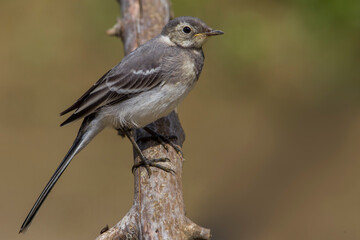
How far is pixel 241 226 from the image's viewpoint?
653 centimetres

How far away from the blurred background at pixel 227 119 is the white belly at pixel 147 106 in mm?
2191

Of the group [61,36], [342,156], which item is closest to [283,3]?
[342,156]

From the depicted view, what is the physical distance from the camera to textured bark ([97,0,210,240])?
141 inches

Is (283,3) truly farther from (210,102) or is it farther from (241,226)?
(241,226)

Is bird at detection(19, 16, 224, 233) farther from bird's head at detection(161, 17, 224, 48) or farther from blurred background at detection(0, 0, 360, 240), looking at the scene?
blurred background at detection(0, 0, 360, 240)

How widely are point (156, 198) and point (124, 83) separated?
118 cm

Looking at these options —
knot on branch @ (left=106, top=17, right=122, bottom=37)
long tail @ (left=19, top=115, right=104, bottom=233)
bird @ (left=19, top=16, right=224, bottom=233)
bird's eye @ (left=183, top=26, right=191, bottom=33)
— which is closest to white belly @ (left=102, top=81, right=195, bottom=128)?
bird @ (left=19, top=16, right=224, bottom=233)

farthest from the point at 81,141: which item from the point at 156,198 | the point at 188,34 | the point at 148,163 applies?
the point at 188,34

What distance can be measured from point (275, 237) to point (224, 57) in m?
3.11

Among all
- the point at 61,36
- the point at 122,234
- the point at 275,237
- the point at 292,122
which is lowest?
the point at 275,237

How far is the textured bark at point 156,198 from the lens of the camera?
3590mm

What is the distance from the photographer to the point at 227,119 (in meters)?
7.61

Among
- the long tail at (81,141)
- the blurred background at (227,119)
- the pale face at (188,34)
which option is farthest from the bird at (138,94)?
the blurred background at (227,119)

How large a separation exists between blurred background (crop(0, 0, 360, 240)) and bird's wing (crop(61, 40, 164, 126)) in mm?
2255
